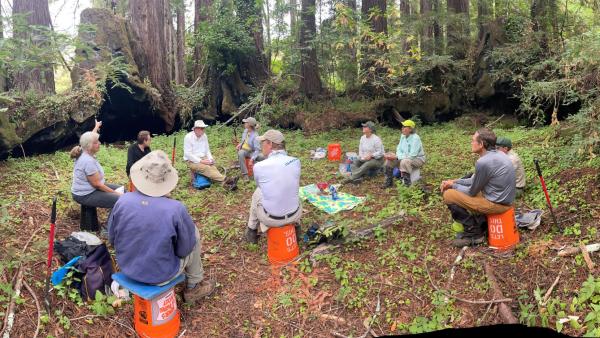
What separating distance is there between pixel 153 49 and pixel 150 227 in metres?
10.7

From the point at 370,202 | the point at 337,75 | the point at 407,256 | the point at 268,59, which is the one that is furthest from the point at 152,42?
the point at 407,256

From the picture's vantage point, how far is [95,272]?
4.13 m

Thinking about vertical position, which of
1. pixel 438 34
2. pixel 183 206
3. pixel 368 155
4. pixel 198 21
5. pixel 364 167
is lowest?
pixel 364 167

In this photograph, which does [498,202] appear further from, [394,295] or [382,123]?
[382,123]

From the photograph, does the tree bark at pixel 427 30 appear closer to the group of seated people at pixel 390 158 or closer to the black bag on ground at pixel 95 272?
the group of seated people at pixel 390 158

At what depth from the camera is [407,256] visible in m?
4.88

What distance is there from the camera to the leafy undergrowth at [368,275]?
3709 millimetres

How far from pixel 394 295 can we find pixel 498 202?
1649 millimetres

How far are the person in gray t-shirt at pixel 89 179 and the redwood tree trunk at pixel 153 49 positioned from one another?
7253 mm

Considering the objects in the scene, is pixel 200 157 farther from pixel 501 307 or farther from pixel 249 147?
pixel 501 307

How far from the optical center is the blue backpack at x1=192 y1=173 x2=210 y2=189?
8.21 meters

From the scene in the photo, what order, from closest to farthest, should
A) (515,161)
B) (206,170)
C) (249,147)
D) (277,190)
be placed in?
(277,190) → (515,161) → (206,170) → (249,147)

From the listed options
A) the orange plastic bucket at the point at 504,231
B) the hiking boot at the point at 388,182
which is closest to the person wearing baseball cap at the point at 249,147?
the hiking boot at the point at 388,182

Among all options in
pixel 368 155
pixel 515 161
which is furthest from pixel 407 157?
pixel 515 161
